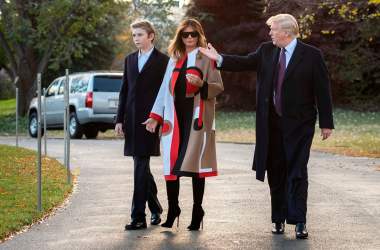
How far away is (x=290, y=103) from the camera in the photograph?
8539mm

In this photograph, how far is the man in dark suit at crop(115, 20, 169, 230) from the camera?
908cm

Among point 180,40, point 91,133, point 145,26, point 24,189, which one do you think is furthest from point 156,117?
point 91,133

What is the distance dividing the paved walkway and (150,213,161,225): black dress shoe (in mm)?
184

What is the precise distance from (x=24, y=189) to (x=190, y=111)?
442cm

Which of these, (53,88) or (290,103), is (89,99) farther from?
(290,103)

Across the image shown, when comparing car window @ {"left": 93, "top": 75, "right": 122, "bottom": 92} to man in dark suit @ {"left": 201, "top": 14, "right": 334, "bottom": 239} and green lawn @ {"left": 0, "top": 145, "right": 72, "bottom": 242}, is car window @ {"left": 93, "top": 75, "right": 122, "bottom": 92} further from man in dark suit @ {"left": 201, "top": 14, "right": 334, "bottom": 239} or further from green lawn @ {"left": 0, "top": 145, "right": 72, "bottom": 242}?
man in dark suit @ {"left": 201, "top": 14, "right": 334, "bottom": 239}

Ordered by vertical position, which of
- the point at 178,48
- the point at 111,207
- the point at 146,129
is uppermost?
the point at 178,48

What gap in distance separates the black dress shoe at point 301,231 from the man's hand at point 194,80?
54.2 inches

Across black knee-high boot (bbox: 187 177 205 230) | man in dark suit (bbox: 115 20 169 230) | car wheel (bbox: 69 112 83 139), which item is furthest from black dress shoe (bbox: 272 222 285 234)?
car wheel (bbox: 69 112 83 139)

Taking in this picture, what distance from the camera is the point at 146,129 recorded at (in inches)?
359

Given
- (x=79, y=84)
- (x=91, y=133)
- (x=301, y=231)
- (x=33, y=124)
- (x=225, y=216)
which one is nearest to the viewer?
(x=301, y=231)

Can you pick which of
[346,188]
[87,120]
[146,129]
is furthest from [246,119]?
[146,129]

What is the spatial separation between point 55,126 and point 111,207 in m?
17.5

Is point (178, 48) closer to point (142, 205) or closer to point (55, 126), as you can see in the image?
point (142, 205)
